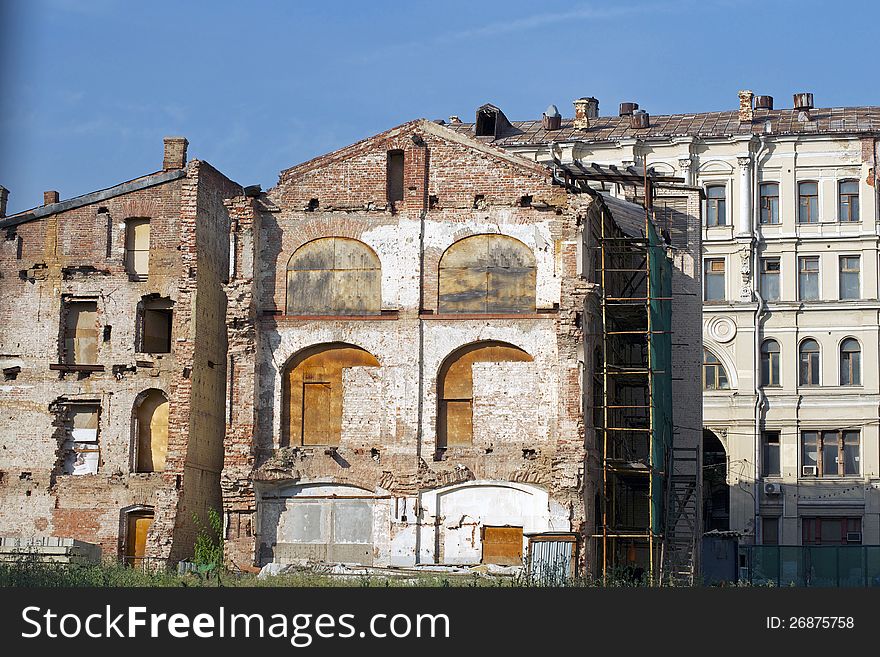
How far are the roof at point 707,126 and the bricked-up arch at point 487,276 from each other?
1985 cm

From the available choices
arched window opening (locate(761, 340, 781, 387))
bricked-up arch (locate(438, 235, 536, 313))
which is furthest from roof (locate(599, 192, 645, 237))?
arched window opening (locate(761, 340, 781, 387))

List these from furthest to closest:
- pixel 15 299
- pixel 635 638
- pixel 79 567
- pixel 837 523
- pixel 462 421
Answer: pixel 837 523
pixel 15 299
pixel 462 421
pixel 79 567
pixel 635 638

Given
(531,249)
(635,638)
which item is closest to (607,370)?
(531,249)

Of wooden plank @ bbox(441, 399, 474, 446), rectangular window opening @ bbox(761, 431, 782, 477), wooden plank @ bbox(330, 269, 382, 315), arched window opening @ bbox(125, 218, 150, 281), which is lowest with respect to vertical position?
rectangular window opening @ bbox(761, 431, 782, 477)

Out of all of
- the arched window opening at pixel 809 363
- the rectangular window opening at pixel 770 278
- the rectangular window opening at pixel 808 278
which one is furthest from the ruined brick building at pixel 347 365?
the rectangular window opening at pixel 808 278

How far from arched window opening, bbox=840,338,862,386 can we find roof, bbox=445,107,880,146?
737 centimetres

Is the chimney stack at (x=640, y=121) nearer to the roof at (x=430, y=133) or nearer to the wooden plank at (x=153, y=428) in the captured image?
the roof at (x=430, y=133)

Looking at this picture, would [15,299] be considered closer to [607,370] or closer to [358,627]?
[607,370]

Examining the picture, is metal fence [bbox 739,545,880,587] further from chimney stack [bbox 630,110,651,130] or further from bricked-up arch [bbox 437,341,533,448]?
chimney stack [bbox 630,110,651,130]

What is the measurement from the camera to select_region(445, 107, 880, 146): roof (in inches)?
2145

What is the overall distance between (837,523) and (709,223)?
36.9 feet

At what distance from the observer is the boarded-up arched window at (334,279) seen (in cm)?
3481

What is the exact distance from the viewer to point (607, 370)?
34.6 m

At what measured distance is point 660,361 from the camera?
123ft
